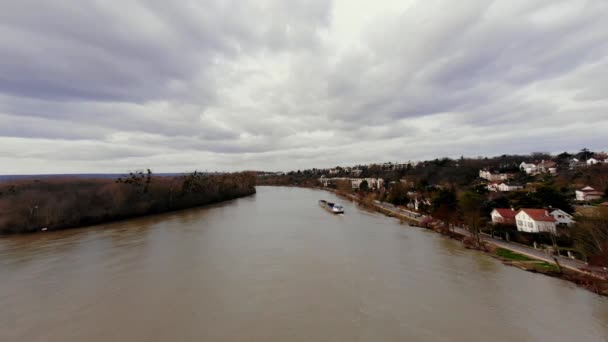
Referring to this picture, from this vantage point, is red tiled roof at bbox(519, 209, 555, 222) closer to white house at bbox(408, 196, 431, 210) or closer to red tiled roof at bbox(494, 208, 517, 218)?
red tiled roof at bbox(494, 208, 517, 218)

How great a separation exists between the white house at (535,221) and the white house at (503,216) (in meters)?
0.39

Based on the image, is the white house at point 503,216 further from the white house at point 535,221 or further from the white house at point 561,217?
the white house at point 561,217

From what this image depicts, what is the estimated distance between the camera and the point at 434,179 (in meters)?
43.5

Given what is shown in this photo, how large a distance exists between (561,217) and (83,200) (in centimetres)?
3325

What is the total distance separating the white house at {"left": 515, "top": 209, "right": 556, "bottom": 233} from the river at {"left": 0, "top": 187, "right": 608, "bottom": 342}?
485cm

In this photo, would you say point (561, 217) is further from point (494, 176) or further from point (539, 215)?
point (494, 176)

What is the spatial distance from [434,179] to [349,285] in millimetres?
41968

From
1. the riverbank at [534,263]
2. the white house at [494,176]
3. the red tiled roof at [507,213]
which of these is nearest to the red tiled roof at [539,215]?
the red tiled roof at [507,213]

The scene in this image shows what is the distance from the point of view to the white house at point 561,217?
45.6 ft

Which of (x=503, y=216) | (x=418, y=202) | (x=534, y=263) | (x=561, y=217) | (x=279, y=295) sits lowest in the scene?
(x=534, y=263)

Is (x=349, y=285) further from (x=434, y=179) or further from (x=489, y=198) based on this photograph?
(x=434, y=179)

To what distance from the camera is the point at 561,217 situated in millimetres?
14336

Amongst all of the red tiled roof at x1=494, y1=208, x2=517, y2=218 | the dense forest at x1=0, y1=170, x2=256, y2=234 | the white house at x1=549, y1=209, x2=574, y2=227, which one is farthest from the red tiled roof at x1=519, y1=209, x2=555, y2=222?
the dense forest at x1=0, y1=170, x2=256, y2=234

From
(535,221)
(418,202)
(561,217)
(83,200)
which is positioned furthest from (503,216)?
(83,200)
